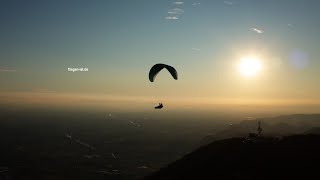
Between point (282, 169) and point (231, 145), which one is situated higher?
point (231, 145)

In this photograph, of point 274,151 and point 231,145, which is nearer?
point 274,151

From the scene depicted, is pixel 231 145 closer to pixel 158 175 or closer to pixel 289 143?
pixel 289 143

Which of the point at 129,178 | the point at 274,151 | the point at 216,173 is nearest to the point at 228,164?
the point at 216,173

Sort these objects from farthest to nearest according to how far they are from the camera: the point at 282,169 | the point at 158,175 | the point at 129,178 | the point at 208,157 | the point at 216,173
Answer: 1. the point at 129,178
2. the point at 158,175
3. the point at 208,157
4. the point at 216,173
5. the point at 282,169

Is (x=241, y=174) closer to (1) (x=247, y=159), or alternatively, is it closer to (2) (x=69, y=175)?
(1) (x=247, y=159)

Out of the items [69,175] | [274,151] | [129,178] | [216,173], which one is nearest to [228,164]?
[216,173]

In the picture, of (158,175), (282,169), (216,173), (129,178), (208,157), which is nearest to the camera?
(282,169)
